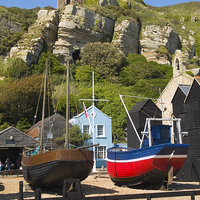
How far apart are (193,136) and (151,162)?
6.16 meters

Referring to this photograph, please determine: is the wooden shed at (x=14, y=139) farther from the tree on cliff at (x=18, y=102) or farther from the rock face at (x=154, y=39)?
the rock face at (x=154, y=39)

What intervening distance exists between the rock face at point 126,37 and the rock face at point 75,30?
3.98 meters

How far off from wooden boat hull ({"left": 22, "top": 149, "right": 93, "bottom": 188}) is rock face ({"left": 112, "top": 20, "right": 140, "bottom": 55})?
59.8m

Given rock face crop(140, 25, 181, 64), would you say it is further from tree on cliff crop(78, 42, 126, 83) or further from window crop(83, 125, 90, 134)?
window crop(83, 125, 90, 134)

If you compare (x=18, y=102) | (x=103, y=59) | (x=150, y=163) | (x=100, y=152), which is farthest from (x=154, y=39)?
(x=150, y=163)

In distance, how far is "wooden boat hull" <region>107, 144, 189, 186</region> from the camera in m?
14.7

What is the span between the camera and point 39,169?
45.6 ft

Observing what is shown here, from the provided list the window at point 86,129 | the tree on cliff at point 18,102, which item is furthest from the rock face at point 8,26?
the window at point 86,129

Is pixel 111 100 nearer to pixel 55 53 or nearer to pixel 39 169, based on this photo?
pixel 55 53

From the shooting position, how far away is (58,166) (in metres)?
13.1

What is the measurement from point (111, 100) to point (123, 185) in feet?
95.3

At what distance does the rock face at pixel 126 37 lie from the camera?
71.9m

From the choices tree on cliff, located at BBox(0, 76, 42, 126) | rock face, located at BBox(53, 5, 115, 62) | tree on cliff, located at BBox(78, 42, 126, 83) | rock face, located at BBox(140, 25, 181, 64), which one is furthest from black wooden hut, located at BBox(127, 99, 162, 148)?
rock face, located at BBox(140, 25, 181, 64)

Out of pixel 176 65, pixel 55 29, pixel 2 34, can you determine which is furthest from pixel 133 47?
pixel 176 65
